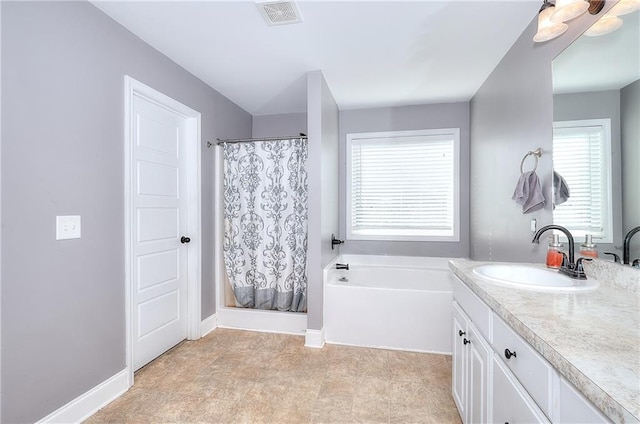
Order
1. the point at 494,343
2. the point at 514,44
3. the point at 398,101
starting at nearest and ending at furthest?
the point at 494,343 → the point at 514,44 → the point at 398,101

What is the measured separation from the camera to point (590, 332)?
2.63 ft

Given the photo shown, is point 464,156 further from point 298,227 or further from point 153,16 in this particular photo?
point 153,16

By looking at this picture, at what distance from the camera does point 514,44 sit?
86.0 inches

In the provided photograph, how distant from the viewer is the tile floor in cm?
175

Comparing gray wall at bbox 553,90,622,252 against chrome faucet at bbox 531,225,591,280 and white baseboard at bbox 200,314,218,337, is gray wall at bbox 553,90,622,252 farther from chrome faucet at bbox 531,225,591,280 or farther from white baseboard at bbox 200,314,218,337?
white baseboard at bbox 200,314,218,337

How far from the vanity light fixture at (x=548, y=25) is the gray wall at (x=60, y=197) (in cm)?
253

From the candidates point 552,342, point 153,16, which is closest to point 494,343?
point 552,342

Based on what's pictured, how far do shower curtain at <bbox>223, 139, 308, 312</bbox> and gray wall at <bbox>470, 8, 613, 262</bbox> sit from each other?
5.57ft

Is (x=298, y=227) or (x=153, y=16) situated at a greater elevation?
(x=153, y=16)

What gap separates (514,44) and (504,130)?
61 centimetres

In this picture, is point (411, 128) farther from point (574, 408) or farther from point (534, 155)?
point (574, 408)

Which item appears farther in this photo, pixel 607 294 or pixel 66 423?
pixel 66 423

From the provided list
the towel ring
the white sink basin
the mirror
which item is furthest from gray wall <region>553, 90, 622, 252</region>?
the towel ring

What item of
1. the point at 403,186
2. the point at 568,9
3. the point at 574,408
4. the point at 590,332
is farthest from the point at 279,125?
the point at 574,408
